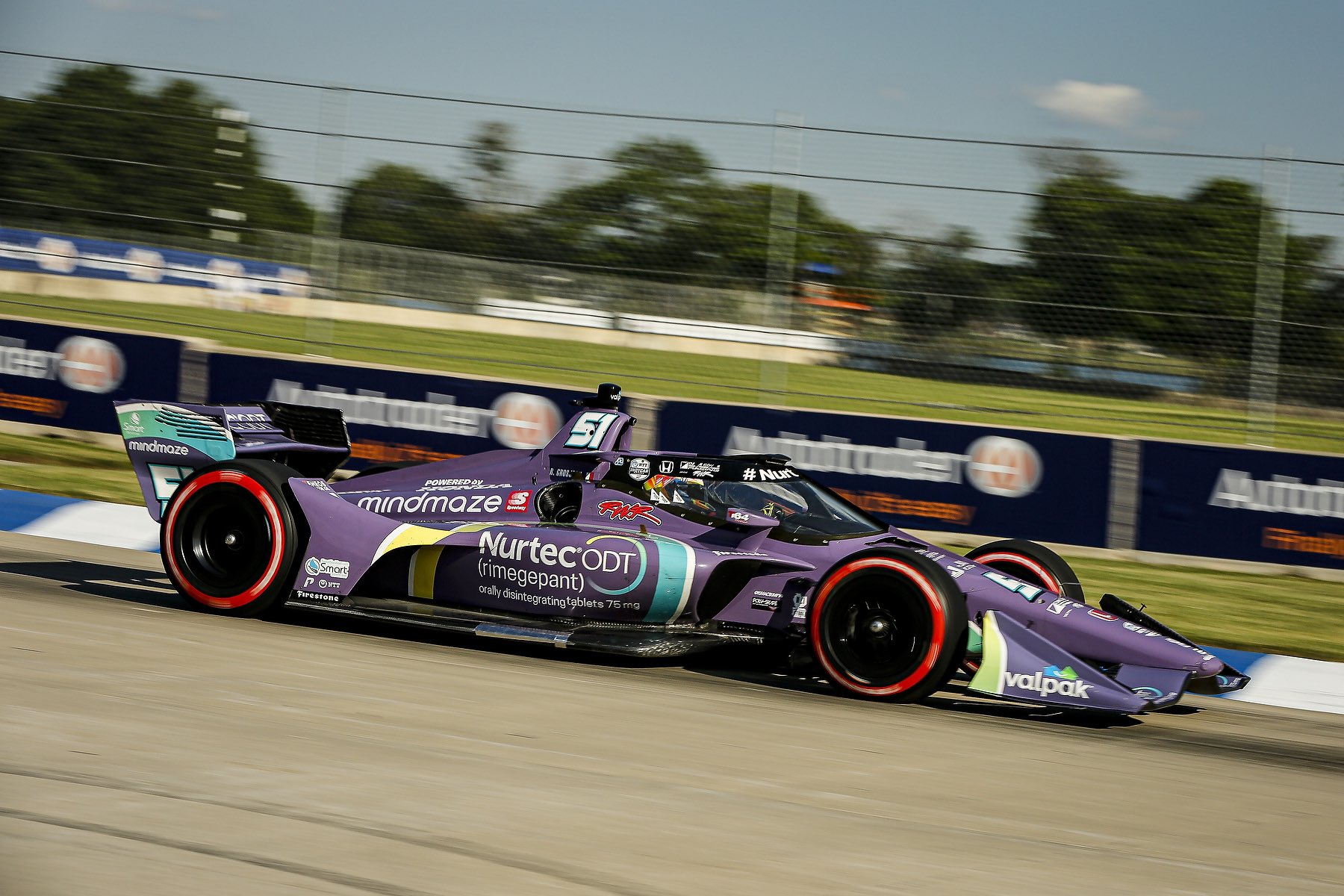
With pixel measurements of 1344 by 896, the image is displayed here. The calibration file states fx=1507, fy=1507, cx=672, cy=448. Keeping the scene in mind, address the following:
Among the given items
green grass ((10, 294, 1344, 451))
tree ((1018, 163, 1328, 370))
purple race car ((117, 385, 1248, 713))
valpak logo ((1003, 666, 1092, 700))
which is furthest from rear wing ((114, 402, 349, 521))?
tree ((1018, 163, 1328, 370))

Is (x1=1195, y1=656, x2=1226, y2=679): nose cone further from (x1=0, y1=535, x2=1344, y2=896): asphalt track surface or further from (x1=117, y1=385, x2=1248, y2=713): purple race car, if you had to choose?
(x1=0, y1=535, x2=1344, y2=896): asphalt track surface

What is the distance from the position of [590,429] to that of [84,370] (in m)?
7.73

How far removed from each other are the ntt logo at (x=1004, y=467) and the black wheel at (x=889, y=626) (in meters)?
5.31

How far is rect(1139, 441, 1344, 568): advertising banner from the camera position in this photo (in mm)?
11180

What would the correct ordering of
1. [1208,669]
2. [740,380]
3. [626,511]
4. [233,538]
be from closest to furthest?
1. [1208,669]
2. [626,511]
3. [233,538]
4. [740,380]

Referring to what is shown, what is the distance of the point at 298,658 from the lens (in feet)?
22.1

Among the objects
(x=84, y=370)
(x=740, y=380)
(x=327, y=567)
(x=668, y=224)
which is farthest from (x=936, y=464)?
(x=84, y=370)

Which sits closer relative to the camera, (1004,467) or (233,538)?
(233,538)

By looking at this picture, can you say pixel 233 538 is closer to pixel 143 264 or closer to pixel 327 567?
pixel 327 567

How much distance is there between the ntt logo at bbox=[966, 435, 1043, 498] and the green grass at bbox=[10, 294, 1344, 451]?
2.65 ft

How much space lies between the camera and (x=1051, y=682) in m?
6.36

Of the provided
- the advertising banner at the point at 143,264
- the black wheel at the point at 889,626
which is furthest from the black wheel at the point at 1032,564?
the advertising banner at the point at 143,264

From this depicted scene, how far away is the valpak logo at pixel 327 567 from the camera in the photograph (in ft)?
25.0

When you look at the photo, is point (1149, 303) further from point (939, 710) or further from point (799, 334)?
point (939, 710)
